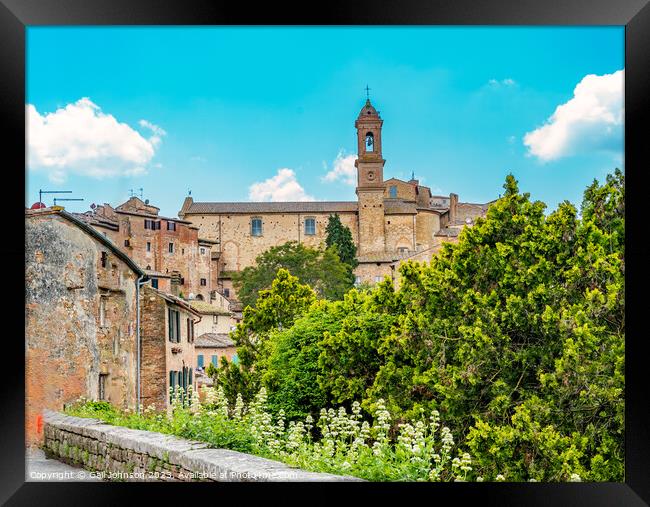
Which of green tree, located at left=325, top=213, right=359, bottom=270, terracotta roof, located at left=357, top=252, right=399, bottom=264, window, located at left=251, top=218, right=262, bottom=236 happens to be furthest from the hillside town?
window, located at left=251, top=218, right=262, bottom=236

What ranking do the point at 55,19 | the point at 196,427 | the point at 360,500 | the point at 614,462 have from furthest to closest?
the point at 614,462 < the point at 196,427 < the point at 55,19 < the point at 360,500

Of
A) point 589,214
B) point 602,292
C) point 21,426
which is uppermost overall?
point 589,214

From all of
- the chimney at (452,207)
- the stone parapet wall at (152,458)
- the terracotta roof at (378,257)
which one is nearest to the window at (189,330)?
the stone parapet wall at (152,458)

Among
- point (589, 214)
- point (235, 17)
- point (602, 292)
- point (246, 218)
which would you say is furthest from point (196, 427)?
point (246, 218)

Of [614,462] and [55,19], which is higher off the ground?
[55,19]

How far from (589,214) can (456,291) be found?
1.85 meters

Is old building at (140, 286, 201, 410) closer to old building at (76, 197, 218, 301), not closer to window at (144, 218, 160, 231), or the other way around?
old building at (76, 197, 218, 301)

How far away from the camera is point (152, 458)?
4340 millimetres

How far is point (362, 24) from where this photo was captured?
4008mm

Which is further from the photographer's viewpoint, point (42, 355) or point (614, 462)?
point (42, 355)

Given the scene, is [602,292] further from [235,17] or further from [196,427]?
[235,17]

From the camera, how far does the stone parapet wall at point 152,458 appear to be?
3.72m

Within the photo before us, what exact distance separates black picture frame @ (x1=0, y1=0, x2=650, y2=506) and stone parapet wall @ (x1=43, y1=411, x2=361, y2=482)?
0.53 feet

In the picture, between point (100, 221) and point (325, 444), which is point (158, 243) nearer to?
point (100, 221)
